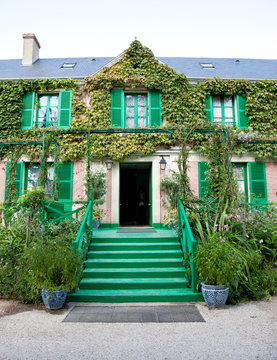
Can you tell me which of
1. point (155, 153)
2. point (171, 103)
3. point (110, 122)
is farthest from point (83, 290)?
point (171, 103)

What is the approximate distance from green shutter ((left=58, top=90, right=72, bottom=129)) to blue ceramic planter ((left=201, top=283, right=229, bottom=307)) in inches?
271

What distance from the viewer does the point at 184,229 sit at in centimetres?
480

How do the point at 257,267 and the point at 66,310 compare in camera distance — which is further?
the point at 257,267

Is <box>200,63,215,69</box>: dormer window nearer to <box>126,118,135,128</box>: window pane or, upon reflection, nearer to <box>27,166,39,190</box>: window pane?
<box>126,118,135,128</box>: window pane

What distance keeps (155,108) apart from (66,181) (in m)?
3.81

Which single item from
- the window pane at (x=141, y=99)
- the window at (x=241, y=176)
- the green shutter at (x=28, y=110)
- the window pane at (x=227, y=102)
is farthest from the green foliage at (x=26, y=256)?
the window pane at (x=227, y=102)

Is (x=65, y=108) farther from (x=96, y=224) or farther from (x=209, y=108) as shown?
(x=209, y=108)

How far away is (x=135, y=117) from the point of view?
8.77 metres

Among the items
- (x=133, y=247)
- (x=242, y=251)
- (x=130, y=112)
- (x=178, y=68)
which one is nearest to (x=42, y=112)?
(x=130, y=112)

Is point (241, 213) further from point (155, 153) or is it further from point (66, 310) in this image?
point (155, 153)

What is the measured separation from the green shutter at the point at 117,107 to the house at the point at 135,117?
1.3 inches

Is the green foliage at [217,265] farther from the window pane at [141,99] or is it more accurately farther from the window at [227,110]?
the window pane at [141,99]

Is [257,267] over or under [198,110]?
under

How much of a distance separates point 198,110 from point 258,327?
6.96 meters
